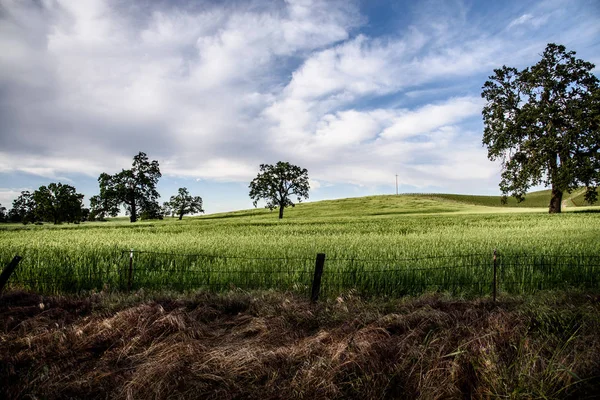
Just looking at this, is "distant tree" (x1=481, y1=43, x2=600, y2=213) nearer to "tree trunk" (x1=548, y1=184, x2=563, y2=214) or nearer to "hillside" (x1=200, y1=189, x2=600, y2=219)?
"tree trunk" (x1=548, y1=184, x2=563, y2=214)

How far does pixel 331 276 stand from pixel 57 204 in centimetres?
8243

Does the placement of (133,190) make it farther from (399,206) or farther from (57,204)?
(399,206)

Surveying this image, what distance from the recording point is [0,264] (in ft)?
35.6

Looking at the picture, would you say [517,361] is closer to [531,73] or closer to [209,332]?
[209,332]

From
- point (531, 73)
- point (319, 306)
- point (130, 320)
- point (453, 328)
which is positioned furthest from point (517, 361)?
point (531, 73)

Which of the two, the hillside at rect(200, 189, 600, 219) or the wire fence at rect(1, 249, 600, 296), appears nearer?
the wire fence at rect(1, 249, 600, 296)

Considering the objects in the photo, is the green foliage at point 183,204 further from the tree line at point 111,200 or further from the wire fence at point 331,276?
the wire fence at point 331,276

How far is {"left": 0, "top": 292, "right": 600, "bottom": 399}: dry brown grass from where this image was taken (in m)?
3.72

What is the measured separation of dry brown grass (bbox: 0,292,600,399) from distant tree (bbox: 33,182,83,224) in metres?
80.8

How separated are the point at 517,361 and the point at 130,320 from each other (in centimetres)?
552

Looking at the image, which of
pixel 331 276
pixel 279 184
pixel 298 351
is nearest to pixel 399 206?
pixel 279 184

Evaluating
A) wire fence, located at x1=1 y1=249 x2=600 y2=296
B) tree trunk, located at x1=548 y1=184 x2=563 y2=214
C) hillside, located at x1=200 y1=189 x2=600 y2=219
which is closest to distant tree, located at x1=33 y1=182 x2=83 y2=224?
hillside, located at x1=200 y1=189 x2=600 y2=219

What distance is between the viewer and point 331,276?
28.9 ft

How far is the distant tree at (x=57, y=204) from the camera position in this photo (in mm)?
72250
